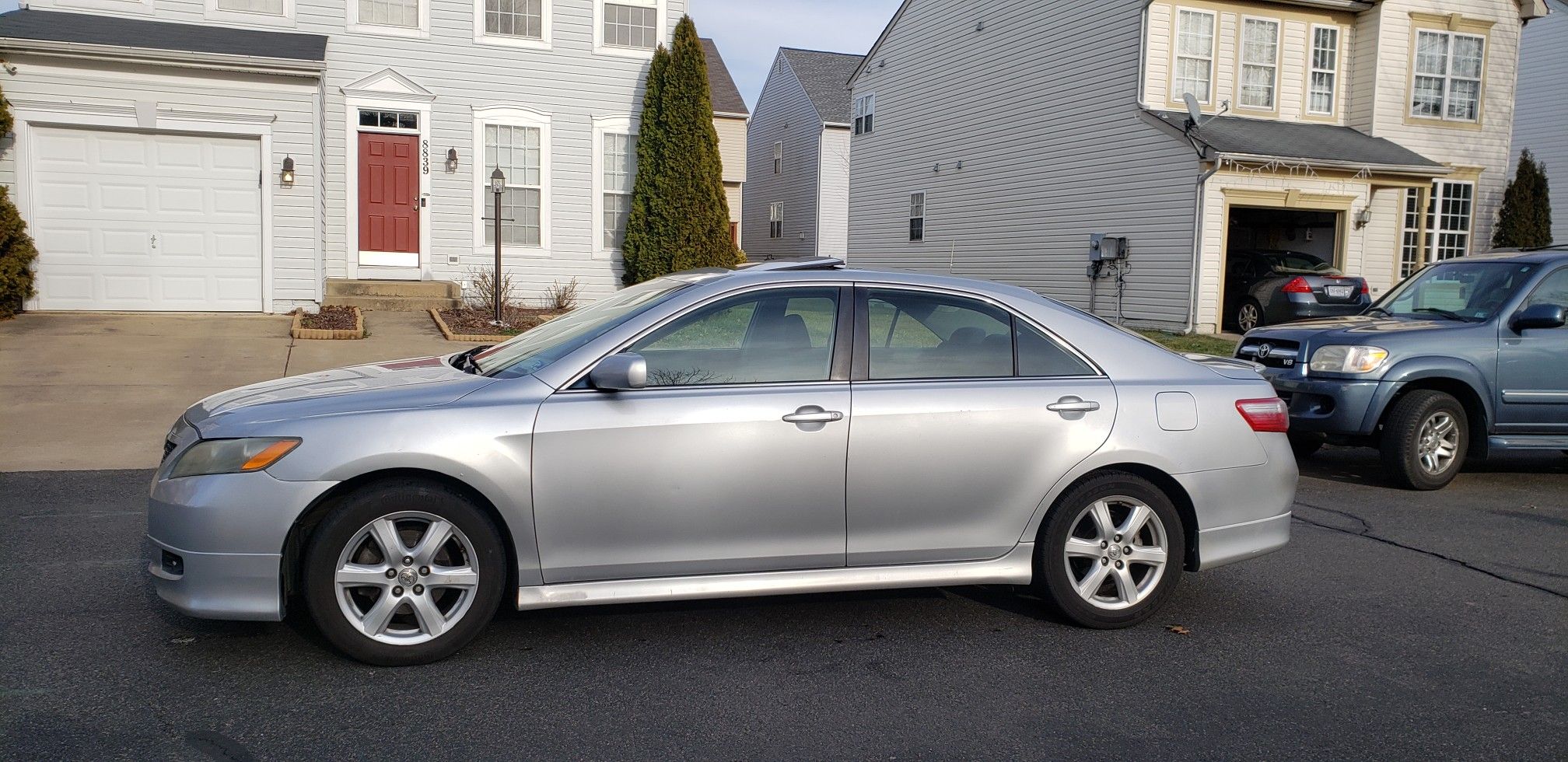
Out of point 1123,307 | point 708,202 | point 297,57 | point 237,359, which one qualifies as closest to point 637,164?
point 708,202

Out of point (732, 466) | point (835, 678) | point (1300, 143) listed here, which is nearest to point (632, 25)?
point (1300, 143)

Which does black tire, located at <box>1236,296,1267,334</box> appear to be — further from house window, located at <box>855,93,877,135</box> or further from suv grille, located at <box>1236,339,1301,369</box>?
house window, located at <box>855,93,877,135</box>

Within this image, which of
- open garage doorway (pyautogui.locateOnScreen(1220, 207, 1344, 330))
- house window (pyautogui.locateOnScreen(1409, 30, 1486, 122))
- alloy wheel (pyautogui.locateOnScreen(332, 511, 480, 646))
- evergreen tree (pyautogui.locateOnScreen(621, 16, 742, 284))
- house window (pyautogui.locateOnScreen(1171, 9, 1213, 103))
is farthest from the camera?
house window (pyautogui.locateOnScreen(1409, 30, 1486, 122))

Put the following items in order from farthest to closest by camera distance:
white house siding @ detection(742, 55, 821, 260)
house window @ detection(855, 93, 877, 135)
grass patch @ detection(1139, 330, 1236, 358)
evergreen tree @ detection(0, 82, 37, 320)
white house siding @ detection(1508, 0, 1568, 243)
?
white house siding @ detection(742, 55, 821, 260)
house window @ detection(855, 93, 877, 135)
white house siding @ detection(1508, 0, 1568, 243)
grass patch @ detection(1139, 330, 1236, 358)
evergreen tree @ detection(0, 82, 37, 320)

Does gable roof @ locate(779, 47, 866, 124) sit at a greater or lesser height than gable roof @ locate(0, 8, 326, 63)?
greater

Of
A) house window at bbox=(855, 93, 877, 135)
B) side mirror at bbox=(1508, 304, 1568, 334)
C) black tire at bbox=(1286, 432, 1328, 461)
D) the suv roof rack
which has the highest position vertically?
house window at bbox=(855, 93, 877, 135)

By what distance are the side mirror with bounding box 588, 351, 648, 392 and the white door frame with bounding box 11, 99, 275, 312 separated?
12505 millimetres

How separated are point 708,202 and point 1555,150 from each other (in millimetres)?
20908

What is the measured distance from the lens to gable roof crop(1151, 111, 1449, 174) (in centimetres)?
1905

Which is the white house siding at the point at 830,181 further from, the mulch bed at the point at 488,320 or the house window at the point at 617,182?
the mulch bed at the point at 488,320

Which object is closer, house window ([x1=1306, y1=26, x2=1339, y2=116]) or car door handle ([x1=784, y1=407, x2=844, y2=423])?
car door handle ([x1=784, y1=407, x2=844, y2=423])

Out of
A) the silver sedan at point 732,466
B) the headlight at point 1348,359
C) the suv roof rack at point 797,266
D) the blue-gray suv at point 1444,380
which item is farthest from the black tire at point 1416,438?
the suv roof rack at point 797,266

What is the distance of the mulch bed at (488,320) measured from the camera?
1487cm

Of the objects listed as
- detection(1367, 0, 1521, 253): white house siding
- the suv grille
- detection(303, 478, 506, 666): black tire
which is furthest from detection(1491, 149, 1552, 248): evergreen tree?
detection(303, 478, 506, 666): black tire
